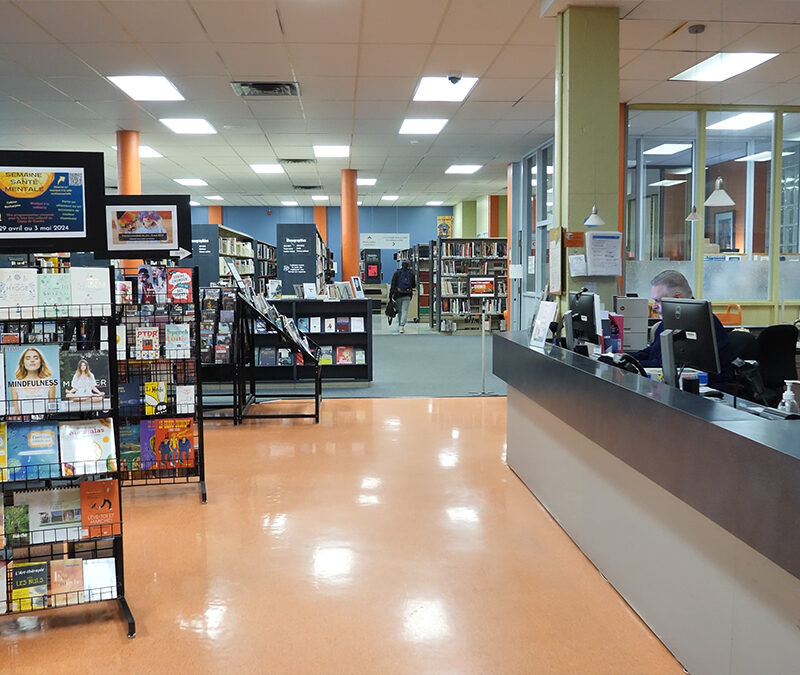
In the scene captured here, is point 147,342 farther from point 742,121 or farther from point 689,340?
point 742,121

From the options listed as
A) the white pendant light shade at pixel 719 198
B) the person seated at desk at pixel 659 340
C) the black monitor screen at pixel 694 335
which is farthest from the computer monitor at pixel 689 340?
the white pendant light shade at pixel 719 198

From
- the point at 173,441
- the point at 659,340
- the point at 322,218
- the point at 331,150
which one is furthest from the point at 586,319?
the point at 322,218

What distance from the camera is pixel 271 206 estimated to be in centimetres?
2039

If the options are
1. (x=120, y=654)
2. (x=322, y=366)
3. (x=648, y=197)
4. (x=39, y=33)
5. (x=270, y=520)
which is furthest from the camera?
(x=648, y=197)

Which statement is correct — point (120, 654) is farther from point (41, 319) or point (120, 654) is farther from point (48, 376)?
point (41, 319)

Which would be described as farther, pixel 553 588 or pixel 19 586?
pixel 553 588

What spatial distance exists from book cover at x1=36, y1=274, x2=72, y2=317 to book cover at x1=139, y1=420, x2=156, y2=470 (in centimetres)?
166

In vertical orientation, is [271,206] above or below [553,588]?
above

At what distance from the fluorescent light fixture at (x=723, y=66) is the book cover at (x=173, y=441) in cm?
612

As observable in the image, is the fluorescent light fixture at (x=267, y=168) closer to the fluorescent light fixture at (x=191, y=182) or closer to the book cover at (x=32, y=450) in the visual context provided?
the fluorescent light fixture at (x=191, y=182)

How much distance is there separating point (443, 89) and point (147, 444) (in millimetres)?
5532

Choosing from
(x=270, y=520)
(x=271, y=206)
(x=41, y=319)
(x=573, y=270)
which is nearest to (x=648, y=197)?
(x=573, y=270)

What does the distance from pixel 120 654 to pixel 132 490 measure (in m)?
2.05

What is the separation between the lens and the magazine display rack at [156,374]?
4.00m
